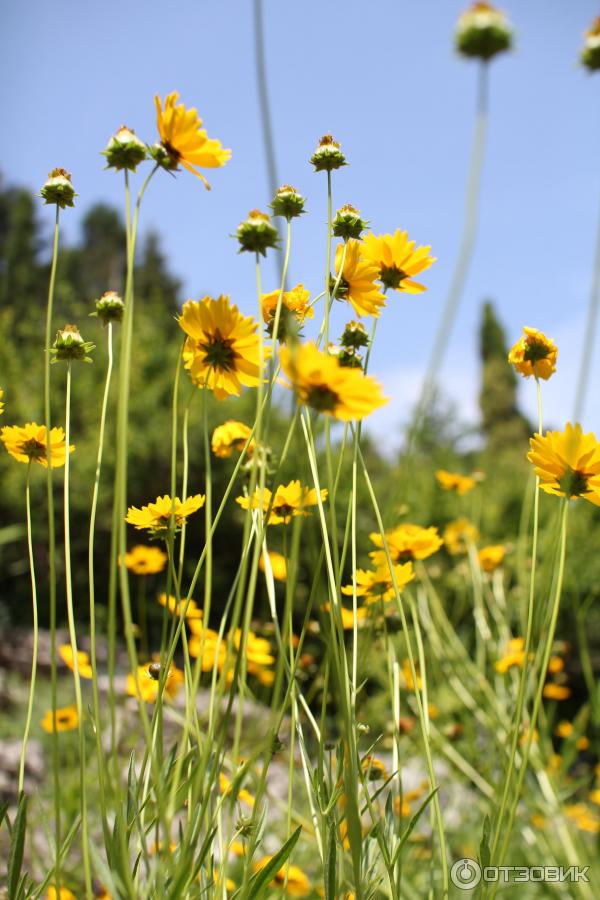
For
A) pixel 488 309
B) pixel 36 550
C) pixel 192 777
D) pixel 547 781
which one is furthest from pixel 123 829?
pixel 488 309

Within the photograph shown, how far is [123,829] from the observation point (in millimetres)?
296

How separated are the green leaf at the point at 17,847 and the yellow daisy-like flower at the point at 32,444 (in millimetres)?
233

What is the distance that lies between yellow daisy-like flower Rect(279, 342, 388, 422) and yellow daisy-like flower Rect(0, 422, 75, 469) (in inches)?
10.2

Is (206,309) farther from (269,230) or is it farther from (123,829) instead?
(123,829)

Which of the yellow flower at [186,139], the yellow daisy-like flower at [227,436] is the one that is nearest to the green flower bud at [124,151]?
the yellow flower at [186,139]

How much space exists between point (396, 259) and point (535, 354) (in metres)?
0.13

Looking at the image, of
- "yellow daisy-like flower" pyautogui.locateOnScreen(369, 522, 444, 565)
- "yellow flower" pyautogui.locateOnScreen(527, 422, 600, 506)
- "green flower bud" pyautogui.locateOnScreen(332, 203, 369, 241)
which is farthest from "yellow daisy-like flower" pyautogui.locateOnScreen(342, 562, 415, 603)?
"green flower bud" pyautogui.locateOnScreen(332, 203, 369, 241)

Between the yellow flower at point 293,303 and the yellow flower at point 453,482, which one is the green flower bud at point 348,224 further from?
the yellow flower at point 453,482

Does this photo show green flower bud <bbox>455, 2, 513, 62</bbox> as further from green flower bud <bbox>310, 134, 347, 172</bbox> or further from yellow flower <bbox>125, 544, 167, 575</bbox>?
yellow flower <bbox>125, 544, 167, 575</bbox>

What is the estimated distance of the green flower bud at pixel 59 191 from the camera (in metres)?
0.48

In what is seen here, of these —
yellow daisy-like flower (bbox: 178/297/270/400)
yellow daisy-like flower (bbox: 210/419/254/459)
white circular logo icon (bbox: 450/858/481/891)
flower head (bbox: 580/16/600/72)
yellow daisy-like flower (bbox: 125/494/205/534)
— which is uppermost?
flower head (bbox: 580/16/600/72)

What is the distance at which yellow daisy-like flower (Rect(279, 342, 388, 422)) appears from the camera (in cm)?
33

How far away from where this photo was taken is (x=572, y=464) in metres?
0.43

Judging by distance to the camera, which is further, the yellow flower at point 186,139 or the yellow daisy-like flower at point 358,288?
the yellow daisy-like flower at point 358,288
